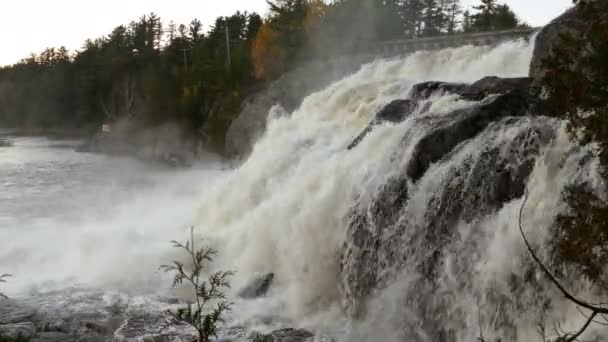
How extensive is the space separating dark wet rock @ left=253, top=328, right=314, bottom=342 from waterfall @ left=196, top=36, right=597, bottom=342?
1.47 feet

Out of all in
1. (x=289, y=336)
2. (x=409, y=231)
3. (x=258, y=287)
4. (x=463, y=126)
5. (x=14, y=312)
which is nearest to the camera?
(x=409, y=231)

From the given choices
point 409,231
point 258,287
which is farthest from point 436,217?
point 258,287

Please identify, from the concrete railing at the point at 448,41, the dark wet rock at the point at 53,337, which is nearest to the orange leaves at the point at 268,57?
the concrete railing at the point at 448,41

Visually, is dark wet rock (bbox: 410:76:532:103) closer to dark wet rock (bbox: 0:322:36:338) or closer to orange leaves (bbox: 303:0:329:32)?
dark wet rock (bbox: 0:322:36:338)

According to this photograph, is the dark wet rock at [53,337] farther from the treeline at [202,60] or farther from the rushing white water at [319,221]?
the treeline at [202,60]

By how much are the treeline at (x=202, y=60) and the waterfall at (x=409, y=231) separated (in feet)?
68.7

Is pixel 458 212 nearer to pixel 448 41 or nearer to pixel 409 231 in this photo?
pixel 409 231

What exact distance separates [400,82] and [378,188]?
10047 mm

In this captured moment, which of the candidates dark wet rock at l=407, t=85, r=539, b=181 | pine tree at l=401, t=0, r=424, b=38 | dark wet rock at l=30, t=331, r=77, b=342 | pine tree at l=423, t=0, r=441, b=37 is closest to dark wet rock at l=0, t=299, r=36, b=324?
dark wet rock at l=30, t=331, r=77, b=342

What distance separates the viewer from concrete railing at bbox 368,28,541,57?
21.1 meters

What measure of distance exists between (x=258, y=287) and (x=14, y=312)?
5002mm

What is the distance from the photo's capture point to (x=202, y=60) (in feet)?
148

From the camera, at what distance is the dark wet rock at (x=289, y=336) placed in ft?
32.9

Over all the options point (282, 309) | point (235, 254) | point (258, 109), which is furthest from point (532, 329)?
point (258, 109)
